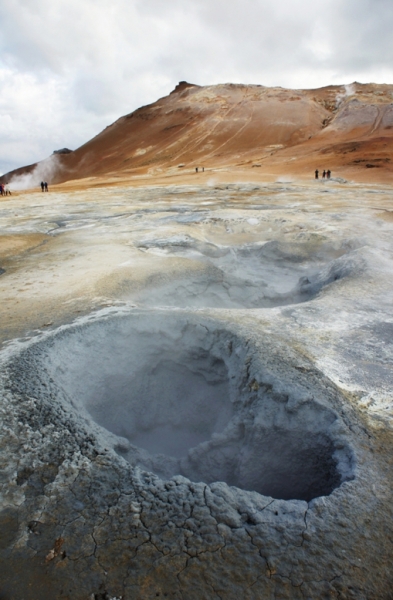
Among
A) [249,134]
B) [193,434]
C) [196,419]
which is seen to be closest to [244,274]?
[196,419]

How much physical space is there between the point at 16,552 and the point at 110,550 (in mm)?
353

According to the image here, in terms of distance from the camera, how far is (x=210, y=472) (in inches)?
87.4

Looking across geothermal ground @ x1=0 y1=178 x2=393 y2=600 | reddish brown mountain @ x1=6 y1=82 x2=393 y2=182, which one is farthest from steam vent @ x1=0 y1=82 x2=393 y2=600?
reddish brown mountain @ x1=6 y1=82 x2=393 y2=182

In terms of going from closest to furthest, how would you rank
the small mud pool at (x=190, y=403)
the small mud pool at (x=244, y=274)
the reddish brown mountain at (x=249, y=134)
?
the small mud pool at (x=190, y=403) < the small mud pool at (x=244, y=274) < the reddish brown mountain at (x=249, y=134)

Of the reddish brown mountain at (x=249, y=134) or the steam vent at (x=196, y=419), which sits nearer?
the steam vent at (x=196, y=419)

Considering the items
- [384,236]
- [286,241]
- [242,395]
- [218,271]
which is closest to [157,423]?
[242,395]

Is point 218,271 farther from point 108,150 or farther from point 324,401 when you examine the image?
point 108,150

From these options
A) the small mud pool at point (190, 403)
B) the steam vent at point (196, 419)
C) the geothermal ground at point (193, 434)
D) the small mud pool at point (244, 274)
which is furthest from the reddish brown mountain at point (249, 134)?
the small mud pool at point (190, 403)

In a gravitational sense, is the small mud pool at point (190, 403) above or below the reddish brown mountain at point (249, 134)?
below

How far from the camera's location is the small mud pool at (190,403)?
208 centimetres

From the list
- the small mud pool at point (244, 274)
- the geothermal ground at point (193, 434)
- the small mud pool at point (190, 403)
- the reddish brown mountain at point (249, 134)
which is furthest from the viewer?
the reddish brown mountain at point (249, 134)

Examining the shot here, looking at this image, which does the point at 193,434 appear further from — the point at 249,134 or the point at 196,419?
the point at 249,134

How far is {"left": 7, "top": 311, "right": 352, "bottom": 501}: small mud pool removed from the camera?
2076 millimetres

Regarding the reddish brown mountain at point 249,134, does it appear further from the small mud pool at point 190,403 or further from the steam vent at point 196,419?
the small mud pool at point 190,403
